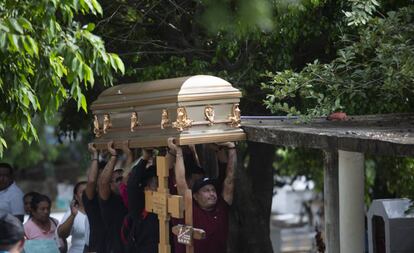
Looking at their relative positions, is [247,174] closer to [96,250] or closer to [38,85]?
[96,250]

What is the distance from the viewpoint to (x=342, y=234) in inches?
312

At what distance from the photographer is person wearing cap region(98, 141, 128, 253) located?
900cm

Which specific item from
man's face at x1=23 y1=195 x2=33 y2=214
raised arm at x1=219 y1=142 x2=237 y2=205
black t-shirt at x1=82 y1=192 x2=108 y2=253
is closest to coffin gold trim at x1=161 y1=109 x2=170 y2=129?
raised arm at x1=219 y1=142 x2=237 y2=205

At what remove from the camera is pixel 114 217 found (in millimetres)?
9242

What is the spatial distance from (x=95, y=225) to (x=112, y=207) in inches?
13.9

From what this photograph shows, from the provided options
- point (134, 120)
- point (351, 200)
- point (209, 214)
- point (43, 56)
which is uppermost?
point (43, 56)

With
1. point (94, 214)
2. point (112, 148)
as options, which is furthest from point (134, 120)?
point (94, 214)

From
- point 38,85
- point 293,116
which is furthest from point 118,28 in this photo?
point 38,85

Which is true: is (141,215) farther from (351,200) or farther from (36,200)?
(351,200)

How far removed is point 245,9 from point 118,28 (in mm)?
2533

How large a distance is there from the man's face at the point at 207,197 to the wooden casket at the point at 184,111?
0.49m

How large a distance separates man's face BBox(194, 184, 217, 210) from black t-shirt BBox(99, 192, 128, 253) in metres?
1.41

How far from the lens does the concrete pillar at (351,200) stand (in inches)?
308

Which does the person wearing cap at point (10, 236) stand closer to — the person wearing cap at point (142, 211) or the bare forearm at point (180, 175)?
the bare forearm at point (180, 175)
